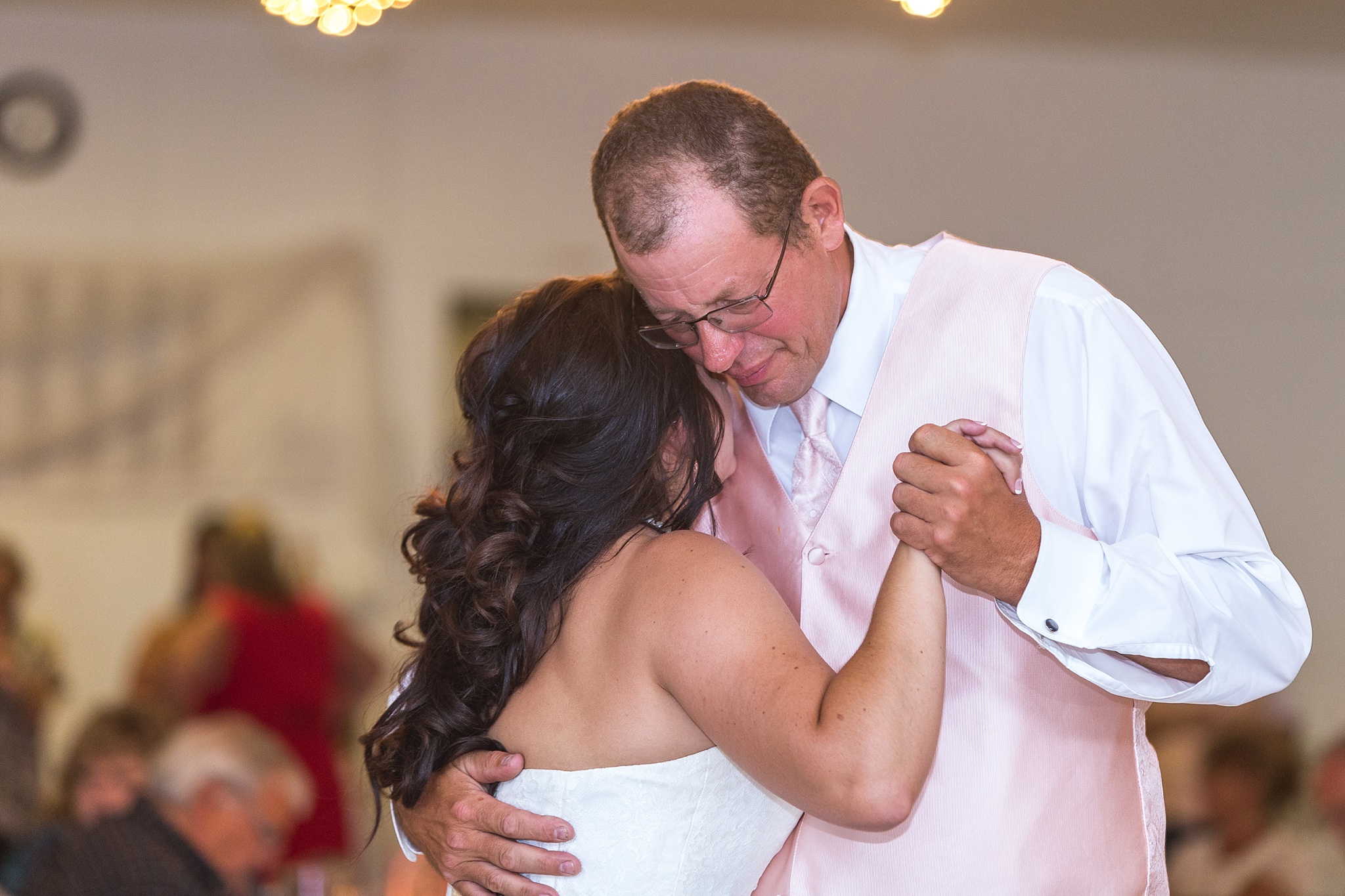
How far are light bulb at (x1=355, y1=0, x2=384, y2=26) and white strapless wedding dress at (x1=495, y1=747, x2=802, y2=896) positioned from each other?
1838 millimetres

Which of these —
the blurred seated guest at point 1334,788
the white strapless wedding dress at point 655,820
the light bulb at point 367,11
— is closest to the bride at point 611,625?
the white strapless wedding dress at point 655,820

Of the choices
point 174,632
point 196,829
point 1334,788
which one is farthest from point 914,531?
point 174,632

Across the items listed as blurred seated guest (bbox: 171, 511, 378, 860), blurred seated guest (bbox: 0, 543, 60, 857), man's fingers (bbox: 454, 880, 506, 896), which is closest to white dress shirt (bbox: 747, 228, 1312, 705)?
man's fingers (bbox: 454, 880, 506, 896)

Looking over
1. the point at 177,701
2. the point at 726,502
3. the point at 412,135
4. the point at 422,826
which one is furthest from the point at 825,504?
the point at 412,135

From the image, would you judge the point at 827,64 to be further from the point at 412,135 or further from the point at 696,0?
the point at 412,135

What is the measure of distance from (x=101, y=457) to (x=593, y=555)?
405cm

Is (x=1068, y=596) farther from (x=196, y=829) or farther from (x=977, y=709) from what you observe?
(x=196, y=829)

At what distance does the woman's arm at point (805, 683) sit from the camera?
52.6 inches

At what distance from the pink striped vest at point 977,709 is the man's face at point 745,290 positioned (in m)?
0.12

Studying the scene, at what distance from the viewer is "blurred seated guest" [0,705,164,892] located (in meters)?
3.53

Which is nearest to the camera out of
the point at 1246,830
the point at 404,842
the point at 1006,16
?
the point at 404,842

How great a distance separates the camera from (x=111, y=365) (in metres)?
5.13

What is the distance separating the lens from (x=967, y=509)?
4.51 feet

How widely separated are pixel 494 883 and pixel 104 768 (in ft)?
7.49
